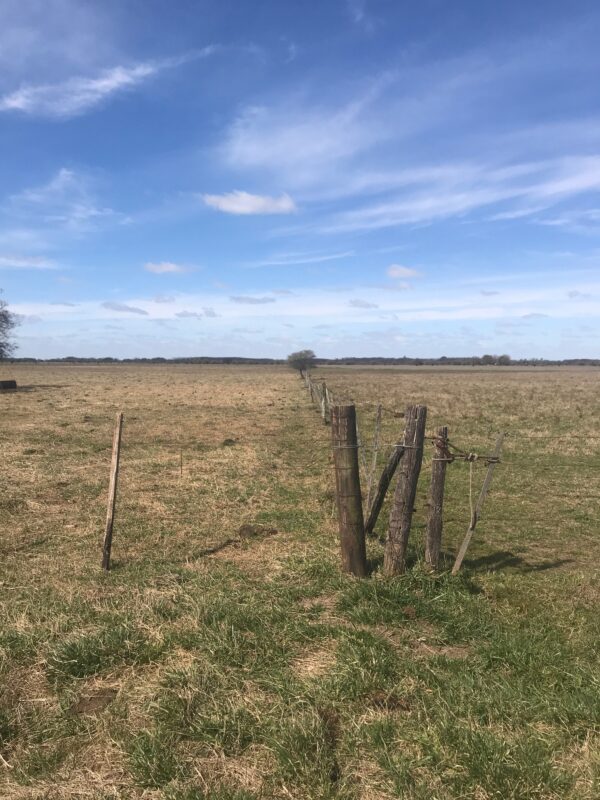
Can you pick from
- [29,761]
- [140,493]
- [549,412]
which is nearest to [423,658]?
[29,761]

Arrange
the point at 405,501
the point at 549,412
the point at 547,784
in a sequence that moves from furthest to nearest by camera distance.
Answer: the point at 549,412 < the point at 405,501 < the point at 547,784

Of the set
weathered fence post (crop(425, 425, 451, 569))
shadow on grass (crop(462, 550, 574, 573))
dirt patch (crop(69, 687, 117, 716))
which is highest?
weathered fence post (crop(425, 425, 451, 569))

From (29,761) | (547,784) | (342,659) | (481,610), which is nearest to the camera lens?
(547,784)

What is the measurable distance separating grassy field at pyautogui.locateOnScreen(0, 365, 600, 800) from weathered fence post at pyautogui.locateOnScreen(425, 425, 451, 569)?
0.32m

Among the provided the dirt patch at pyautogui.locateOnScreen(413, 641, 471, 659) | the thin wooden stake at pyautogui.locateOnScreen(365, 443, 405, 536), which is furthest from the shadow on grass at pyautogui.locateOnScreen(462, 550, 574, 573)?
the dirt patch at pyautogui.locateOnScreen(413, 641, 471, 659)

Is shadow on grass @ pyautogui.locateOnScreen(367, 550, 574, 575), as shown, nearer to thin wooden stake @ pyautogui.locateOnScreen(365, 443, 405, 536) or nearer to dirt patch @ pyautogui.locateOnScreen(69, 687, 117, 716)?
thin wooden stake @ pyautogui.locateOnScreen(365, 443, 405, 536)

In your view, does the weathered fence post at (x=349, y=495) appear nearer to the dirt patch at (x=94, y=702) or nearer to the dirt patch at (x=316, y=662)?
the dirt patch at (x=316, y=662)

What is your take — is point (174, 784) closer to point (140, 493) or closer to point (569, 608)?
point (569, 608)

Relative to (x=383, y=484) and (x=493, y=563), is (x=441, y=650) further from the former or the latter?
(x=383, y=484)

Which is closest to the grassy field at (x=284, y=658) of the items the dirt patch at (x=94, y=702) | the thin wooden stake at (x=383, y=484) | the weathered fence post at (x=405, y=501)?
the dirt patch at (x=94, y=702)

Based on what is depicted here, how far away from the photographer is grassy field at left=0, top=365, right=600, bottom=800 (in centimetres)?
341

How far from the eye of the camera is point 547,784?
3234mm

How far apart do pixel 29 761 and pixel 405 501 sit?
414cm

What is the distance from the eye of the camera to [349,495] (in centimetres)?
622
